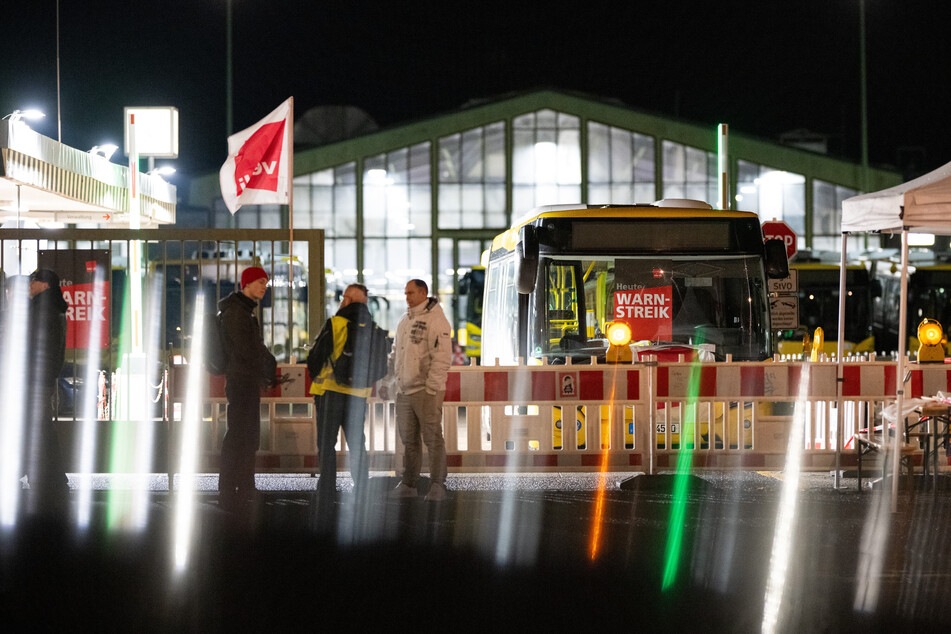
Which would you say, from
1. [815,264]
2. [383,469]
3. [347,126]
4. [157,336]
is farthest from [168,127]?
[347,126]

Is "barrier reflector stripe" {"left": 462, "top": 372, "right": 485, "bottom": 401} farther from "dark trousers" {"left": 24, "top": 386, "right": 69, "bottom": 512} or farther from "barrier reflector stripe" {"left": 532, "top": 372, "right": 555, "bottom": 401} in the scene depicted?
"dark trousers" {"left": 24, "top": 386, "right": 69, "bottom": 512}

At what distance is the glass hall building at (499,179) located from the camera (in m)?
43.3

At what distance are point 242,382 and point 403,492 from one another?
192 centimetres

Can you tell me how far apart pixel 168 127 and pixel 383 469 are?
11400mm

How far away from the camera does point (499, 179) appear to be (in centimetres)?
4409

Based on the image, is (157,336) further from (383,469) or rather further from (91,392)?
(383,469)

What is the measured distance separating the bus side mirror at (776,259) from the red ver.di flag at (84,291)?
23.0 ft

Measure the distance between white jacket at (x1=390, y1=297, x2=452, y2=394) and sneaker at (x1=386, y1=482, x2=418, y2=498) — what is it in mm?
875

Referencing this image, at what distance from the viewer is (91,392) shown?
11.8 m

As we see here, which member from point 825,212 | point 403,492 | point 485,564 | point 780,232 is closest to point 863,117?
point 825,212

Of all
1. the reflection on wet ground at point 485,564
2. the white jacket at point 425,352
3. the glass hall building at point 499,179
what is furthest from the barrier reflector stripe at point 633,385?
the glass hall building at point 499,179

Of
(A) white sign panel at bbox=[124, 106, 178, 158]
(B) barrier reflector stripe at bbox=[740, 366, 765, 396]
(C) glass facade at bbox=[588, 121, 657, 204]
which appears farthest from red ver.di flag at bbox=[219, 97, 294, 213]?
(C) glass facade at bbox=[588, 121, 657, 204]

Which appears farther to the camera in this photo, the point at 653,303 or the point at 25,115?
the point at 25,115

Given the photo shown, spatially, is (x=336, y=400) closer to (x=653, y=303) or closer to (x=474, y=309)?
(x=653, y=303)
